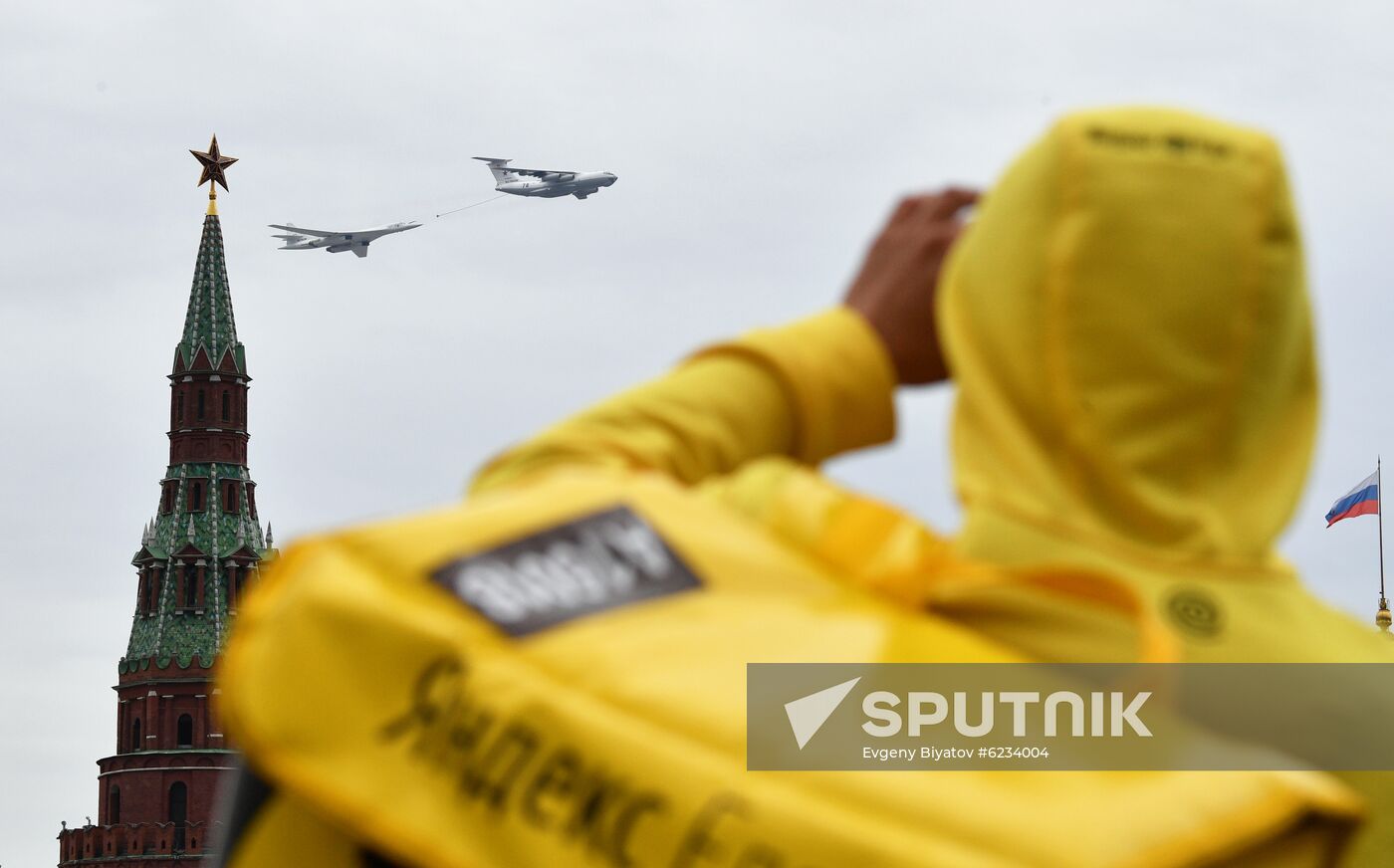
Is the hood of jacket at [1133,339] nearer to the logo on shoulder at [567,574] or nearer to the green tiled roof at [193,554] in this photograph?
the logo on shoulder at [567,574]

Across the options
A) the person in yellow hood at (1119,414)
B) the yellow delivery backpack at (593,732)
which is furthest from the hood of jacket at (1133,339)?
the yellow delivery backpack at (593,732)

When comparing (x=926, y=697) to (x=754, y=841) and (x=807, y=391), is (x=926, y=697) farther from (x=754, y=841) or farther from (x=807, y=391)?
(x=807, y=391)

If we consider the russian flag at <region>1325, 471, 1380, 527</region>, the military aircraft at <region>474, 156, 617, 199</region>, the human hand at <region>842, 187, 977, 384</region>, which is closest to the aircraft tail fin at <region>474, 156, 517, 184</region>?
the military aircraft at <region>474, 156, 617, 199</region>

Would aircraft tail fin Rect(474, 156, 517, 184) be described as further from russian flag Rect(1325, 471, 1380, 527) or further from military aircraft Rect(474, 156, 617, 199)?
russian flag Rect(1325, 471, 1380, 527)

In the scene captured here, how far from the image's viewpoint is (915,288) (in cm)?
257

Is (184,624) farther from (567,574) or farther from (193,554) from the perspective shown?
(567,574)

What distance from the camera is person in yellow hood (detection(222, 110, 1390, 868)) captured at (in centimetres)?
181

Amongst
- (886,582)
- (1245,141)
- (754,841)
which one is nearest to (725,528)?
(886,582)

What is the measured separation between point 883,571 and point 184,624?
74133 mm

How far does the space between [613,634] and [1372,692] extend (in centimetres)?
90

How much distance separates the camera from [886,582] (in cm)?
207

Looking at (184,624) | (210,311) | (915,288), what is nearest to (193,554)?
(184,624)

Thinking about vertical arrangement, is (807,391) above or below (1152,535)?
above

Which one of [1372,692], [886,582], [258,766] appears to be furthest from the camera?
[1372,692]
